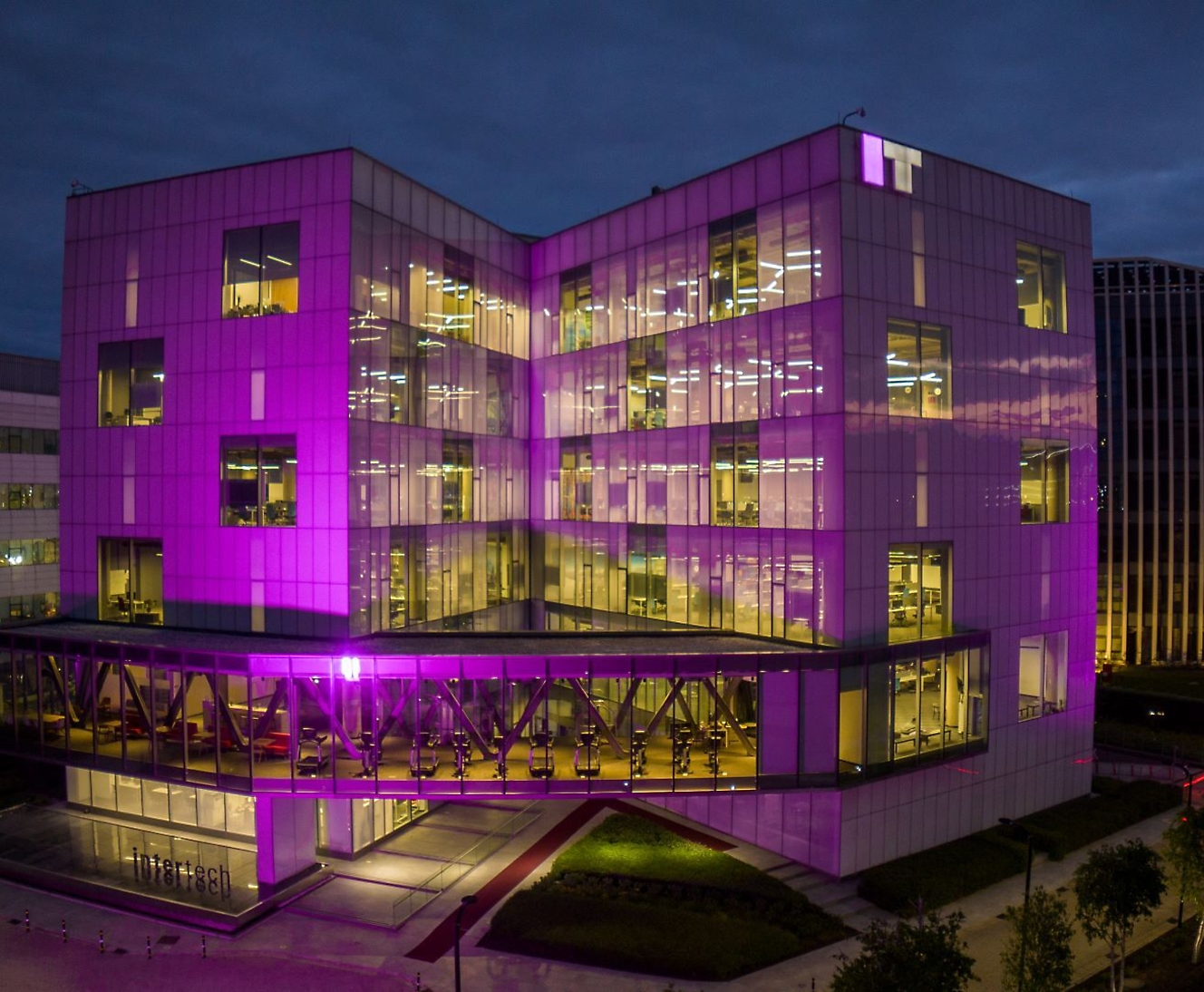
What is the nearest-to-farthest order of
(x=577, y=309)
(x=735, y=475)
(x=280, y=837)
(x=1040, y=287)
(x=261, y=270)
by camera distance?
(x=280, y=837) < (x=261, y=270) < (x=735, y=475) < (x=1040, y=287) < (x=577, y=309)

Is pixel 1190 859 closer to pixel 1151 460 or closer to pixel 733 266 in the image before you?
pixel 733 266

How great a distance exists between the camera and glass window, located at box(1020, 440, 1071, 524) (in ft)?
112

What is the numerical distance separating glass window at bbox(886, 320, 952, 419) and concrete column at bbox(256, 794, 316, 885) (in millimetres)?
24541

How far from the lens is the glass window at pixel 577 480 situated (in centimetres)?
3934

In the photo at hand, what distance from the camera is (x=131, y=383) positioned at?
3409cm

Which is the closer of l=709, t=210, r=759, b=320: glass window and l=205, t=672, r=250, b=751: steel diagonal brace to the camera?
l=205, t=672, r=250, b=751: steel diagonal brace

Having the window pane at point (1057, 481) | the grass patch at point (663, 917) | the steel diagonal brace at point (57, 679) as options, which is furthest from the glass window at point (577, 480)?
the steel diagonal brace at point (57, 679)

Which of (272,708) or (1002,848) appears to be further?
(1002,848)

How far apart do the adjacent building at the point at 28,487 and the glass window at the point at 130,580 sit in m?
30.0

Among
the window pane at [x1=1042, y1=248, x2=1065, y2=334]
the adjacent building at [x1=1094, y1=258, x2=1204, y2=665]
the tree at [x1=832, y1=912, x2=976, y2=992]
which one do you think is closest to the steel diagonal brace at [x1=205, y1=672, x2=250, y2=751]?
the tree at [x1=832, y1=912, x2=976, y2=992]

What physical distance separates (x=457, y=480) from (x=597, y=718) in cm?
1355

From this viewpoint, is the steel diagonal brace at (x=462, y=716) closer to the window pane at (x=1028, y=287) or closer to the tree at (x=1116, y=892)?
the tree at (x=1116, y=892)

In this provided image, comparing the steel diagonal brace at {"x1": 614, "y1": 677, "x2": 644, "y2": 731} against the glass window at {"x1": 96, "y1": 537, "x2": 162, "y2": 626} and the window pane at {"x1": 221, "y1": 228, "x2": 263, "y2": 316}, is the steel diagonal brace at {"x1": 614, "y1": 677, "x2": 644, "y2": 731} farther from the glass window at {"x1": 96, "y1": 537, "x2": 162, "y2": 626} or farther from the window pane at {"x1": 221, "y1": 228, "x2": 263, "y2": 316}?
the window pane at {"x1": 221, "y1": 228, "x2": 263, "y2": 316}

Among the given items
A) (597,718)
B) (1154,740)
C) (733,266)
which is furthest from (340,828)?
(1154,740)
